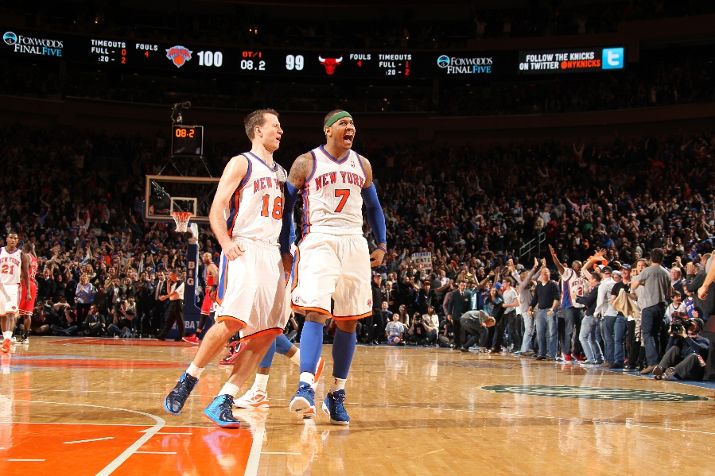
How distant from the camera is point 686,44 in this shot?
32.6m

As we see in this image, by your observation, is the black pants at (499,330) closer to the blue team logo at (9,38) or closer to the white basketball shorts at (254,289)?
the white basketball shorts at (254,289)

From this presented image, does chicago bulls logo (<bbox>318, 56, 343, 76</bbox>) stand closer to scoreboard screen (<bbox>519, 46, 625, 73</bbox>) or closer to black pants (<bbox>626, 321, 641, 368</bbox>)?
scoreboard screen (<bbox>519, 46, 625, 73</bbox>)

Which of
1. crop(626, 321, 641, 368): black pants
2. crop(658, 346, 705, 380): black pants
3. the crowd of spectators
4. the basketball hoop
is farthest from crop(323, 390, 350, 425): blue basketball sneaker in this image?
the basketball hoop

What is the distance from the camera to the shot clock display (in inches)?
886

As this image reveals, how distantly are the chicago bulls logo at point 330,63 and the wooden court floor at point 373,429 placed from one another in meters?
23.9

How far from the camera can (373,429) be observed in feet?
18.8

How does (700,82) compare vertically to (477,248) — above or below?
above

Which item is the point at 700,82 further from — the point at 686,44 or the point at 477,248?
the point at 477,248

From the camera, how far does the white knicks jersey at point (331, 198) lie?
631 cm

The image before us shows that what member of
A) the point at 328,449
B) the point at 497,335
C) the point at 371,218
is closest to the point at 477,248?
the point at 497,335

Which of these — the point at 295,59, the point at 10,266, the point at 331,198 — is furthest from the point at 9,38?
the point at 331,198

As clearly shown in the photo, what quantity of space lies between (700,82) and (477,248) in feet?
38.1

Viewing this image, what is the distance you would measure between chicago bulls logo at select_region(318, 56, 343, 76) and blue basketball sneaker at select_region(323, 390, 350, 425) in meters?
27.8

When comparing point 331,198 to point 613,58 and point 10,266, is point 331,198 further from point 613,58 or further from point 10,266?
point 613,58
